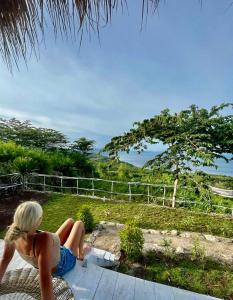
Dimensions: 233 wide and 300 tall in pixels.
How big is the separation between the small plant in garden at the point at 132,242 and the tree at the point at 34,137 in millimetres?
19161

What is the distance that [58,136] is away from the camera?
23.4m

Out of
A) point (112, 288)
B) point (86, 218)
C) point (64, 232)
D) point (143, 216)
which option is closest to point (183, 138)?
point (143, 216)

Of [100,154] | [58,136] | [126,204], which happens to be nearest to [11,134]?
[58,136]

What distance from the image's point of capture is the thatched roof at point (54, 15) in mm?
907

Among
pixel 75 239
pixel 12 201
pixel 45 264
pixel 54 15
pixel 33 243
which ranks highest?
pixel 54 15

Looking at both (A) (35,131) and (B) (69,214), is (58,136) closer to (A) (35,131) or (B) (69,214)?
(A) (35,131)

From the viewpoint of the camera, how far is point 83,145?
863 inches

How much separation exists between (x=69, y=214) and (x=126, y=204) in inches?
74.3

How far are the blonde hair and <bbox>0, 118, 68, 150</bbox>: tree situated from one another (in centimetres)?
2124

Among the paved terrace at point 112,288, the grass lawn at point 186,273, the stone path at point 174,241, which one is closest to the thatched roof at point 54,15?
the paved terrace at point 112,288

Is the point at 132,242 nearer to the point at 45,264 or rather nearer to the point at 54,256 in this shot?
the point at 54,256

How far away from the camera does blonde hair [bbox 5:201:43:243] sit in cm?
204

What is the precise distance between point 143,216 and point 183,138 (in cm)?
→ 263

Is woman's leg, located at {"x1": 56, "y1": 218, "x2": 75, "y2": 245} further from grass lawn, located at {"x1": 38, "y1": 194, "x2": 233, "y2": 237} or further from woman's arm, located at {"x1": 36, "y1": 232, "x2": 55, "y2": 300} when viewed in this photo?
grass lawn, located at {"x1": 38, "y1": 194, "x2": 233, "y2": 237}
